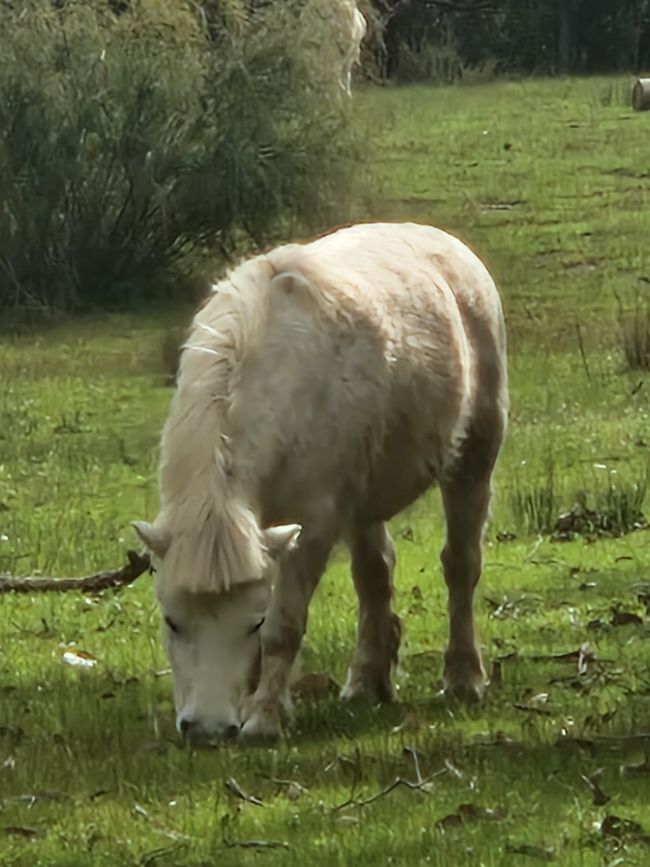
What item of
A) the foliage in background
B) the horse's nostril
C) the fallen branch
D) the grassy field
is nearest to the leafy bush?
the grassy field

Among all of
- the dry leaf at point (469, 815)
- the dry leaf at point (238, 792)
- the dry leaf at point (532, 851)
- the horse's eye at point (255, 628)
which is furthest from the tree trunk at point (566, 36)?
the dry leaf at point (532, 851)

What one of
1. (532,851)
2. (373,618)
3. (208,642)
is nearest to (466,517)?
(373,618)

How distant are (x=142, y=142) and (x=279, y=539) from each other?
1895 cm

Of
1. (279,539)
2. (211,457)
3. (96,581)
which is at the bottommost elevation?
(96,581)

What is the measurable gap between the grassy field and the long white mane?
644 mm

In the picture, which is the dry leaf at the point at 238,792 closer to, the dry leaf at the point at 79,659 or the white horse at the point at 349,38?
the dry leaf at the point at 79,659

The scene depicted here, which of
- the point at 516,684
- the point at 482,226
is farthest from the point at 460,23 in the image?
the point at 516,684

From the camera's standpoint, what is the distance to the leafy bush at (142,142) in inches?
984

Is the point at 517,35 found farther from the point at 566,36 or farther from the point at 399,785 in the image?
the point at 399,785

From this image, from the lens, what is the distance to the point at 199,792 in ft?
21.1

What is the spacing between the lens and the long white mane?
655cm

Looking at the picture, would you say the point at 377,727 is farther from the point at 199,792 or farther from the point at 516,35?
the point at 516,35

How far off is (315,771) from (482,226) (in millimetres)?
20615

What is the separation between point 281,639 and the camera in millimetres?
7188
